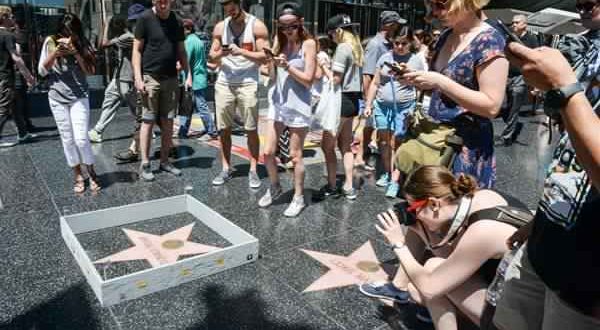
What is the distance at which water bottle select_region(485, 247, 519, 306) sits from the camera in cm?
179

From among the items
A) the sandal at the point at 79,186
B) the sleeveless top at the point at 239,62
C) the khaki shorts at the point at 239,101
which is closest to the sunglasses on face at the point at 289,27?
the sleeveless top at the point at 239,62

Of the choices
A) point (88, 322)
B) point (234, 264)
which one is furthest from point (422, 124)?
point (88, 322)

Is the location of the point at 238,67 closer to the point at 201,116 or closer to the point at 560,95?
the point at 201,116

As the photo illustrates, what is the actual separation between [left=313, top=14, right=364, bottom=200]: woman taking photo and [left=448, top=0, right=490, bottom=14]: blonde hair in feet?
8.24

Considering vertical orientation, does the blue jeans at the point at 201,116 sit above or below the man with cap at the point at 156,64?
below

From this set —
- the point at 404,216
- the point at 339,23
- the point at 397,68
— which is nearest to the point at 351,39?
the point at 339,23

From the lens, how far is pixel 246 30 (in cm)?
479

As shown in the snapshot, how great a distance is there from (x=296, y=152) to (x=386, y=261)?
131 cm

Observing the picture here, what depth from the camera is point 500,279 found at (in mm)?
1854

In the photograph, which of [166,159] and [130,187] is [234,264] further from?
[166,159]

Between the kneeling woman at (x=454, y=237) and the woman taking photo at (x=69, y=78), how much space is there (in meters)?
3.39

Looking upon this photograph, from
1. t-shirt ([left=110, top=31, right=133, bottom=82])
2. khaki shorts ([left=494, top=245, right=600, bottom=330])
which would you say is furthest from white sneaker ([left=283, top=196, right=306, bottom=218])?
t-shirt ([left=110, top=31, right=133, bottom=82])

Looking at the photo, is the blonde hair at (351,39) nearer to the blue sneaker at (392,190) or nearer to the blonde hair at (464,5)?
the blue sneaker at (392,190)

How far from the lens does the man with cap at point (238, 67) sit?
478 centimetres
